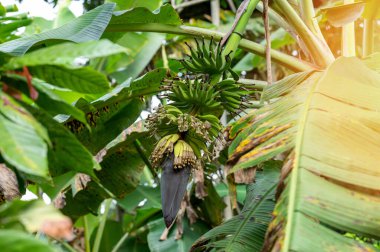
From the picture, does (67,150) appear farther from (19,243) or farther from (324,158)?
(324,158)

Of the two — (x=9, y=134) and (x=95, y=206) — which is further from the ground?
(x=9, y=134)

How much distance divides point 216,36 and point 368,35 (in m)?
0.54

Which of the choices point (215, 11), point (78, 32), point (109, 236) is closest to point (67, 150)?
point (78, 32)

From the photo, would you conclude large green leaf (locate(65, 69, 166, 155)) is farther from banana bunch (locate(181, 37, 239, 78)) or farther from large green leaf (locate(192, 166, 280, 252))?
large green leaf (locate(192, 166, 280, 252))

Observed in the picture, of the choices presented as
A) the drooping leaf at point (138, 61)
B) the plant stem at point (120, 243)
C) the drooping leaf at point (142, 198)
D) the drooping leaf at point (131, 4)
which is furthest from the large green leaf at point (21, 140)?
the drooping leaf at point (138, 61)

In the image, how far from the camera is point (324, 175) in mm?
984

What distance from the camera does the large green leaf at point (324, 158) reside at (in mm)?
923

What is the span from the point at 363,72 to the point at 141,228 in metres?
1.63

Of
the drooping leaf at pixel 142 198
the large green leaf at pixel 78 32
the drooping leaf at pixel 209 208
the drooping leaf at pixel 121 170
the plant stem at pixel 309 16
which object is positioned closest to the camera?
the large green leaf at pixel 78 32

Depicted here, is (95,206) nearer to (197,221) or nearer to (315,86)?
(197,221)

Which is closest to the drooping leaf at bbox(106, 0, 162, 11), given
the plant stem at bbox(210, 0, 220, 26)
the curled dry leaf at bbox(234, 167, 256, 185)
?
the curled dry leaf at bbox(234, 167, 256, 185)

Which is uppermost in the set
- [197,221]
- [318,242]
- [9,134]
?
[9,134]

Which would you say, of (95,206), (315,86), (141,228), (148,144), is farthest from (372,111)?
(141,228)

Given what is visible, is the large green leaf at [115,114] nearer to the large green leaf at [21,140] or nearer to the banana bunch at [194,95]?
the banana bunch at [194,95]
